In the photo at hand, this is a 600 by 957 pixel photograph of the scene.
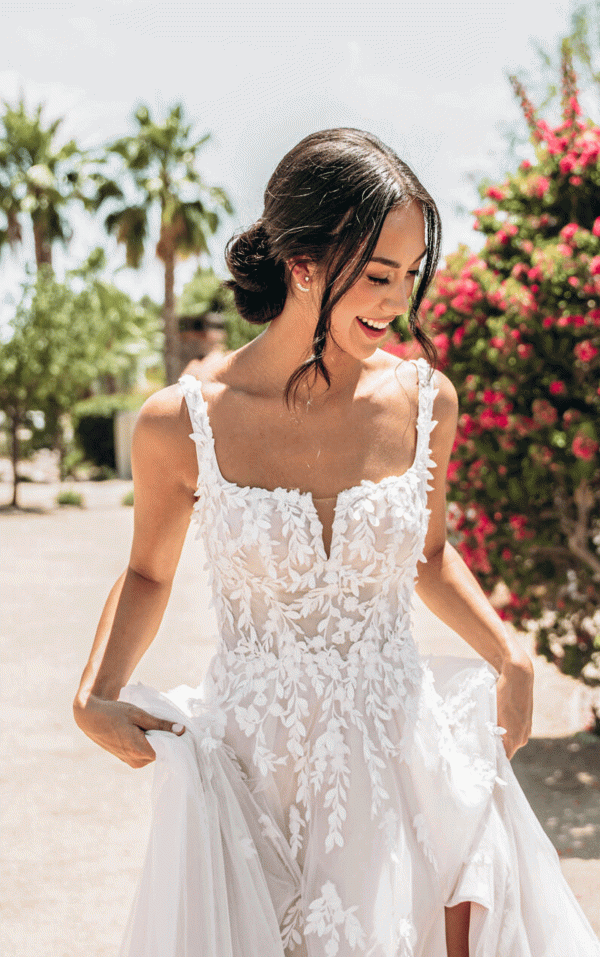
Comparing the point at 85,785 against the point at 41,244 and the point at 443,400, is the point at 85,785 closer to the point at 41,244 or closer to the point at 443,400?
the point at 443,400

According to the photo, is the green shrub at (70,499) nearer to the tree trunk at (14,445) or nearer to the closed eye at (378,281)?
the tree trunk at (14,445)

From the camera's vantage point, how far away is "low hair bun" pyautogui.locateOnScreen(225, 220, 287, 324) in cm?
198

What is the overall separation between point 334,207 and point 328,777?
3.43 feet

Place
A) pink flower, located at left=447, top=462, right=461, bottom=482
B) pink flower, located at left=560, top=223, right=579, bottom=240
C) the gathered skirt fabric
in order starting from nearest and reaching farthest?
the gathered skirt fabric
pink flower, located at left=560, top=223, right=579, bottom=240
pink flower, located at left=447, top=462, right=461, bottom=482

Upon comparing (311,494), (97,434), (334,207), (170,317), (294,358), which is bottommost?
(97,434)

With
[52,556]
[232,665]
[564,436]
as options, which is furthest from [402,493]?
[52,556]

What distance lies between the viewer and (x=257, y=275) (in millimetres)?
2000

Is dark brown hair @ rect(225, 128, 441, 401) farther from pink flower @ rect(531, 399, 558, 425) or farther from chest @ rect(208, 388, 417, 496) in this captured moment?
pink flower @ rect(531, 399, 558, 425)

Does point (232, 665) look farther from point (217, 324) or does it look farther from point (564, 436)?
point (217, 324)

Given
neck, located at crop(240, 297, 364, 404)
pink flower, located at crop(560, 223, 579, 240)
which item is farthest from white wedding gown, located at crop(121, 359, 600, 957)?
pink flower, located at crop(560, 223, 579, 240)

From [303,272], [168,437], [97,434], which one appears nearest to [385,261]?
[303,272]

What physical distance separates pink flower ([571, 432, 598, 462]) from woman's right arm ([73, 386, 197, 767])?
303 cm

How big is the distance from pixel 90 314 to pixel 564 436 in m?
20.0

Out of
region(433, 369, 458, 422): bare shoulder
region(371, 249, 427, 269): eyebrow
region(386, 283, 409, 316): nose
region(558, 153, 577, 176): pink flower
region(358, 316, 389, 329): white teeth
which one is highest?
region(558, 153, 577, 176): pink flower
